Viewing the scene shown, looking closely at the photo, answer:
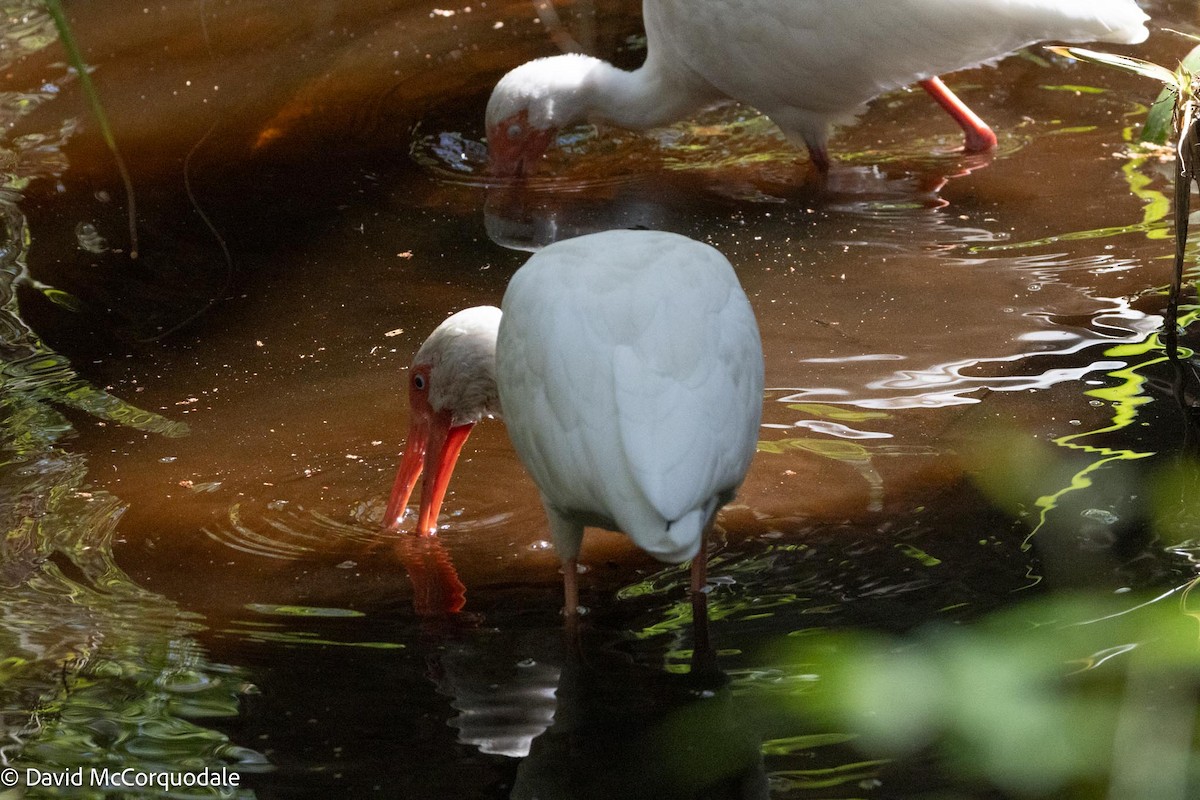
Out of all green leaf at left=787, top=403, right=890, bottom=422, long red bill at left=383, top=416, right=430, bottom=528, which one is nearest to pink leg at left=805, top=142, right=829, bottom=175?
green leaf at left=787, top=403, right=890, bottom=422

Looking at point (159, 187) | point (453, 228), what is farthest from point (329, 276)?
point (159, 187)

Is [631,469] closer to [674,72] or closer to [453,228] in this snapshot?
[453,228]

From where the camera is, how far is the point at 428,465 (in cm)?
360

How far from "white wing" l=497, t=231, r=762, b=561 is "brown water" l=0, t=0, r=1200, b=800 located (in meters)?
0.38

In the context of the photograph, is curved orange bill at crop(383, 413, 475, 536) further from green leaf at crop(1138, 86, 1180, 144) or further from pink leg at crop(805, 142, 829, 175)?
pink leg at crop(805, 142, 829, 175)

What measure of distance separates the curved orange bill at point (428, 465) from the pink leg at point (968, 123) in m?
2.79

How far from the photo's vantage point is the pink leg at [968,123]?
18.1ft

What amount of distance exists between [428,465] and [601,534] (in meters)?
0.51

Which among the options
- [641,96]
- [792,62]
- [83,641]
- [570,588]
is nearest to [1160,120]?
[570,588]

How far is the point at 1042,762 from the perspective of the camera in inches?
91.2

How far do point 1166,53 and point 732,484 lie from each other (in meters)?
4.26

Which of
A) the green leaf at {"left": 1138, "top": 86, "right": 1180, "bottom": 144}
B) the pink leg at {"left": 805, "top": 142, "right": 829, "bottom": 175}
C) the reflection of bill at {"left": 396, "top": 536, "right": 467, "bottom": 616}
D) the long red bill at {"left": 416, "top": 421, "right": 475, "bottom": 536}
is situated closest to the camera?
the reflection of bill at {"left": 396, "top": 536, "right": 467, "bottom": 616}

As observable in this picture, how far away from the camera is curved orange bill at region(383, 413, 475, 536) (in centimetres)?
350

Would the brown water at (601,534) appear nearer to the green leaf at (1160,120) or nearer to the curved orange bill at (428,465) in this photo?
the curved orange bill at (428,465)
